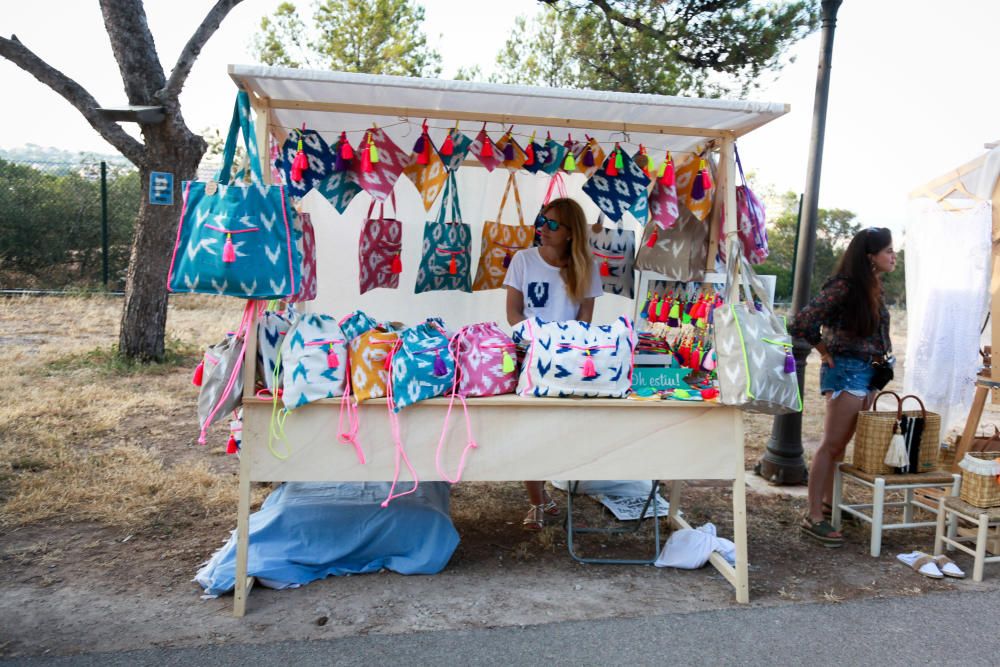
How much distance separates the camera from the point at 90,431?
18.4 ft

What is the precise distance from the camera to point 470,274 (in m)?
4.92

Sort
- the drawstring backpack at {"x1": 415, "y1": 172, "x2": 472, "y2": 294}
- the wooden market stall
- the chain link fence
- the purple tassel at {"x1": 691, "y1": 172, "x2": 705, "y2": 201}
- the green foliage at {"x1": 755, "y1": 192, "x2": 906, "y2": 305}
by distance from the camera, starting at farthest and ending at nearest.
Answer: the green foliage at {"x1": 755, "y1": 192, "x2": 906, "y2": 305}
the chain link fence
the drawstring backpack at {"x1": 415, "y1": 172, "x2": 472, "y2": 294}
the purple tassel at {"x1": 691, "y1": 172, "x2": 705, "y2": 201}
the wooden market stall

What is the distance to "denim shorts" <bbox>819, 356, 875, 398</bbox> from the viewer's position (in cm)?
384

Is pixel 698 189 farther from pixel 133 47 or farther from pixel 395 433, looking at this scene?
pixel 133 47

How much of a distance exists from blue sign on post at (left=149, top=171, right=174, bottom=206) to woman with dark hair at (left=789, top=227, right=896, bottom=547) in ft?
19.1

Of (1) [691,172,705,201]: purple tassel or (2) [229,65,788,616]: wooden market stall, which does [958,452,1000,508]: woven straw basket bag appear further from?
(1) [691,172,705,201]: purple tassel

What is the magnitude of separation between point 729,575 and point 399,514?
1.49 metres

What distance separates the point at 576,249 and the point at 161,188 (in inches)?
193

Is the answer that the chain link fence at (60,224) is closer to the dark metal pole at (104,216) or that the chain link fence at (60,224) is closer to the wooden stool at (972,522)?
the dark metal pole at (104,216)

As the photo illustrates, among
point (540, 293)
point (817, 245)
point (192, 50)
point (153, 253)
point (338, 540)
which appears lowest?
point (338, 540)

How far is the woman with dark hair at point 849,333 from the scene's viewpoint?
377cm

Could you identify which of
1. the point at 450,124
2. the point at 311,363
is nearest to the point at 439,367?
the point at 311,363

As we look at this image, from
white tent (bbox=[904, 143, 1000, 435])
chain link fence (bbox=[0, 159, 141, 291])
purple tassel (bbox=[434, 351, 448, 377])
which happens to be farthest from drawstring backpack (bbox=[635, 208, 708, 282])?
chain link fence (bbox=[0, 159, 141, 291])

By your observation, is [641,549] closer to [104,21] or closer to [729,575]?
[729,575]
